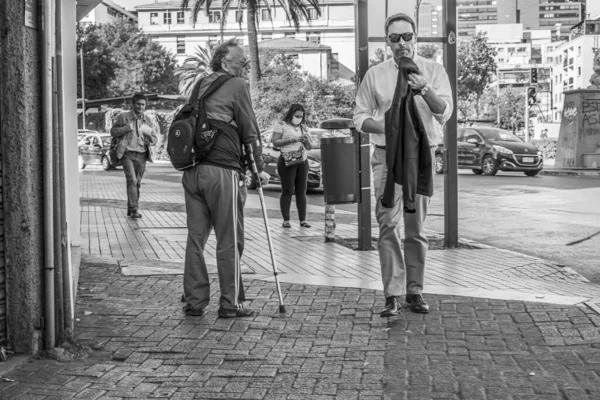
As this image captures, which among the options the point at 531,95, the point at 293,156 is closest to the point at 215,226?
the point at 293,156

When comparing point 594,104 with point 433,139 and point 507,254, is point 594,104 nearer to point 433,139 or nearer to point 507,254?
point 507,254

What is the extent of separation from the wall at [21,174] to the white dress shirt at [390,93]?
2349mm

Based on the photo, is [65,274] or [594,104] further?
[594,104]

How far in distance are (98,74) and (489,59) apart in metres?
29.7

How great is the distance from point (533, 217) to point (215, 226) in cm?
900

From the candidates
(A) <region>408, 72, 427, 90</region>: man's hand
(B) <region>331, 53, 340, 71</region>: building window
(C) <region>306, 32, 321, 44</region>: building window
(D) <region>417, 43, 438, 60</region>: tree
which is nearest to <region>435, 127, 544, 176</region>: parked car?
(D) <region>417, 43, 438, 60</region>: tree

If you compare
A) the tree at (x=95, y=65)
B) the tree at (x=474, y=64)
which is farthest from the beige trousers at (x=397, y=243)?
the tree at (x=95, y=65)

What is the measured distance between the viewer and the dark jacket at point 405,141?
20.3 feet

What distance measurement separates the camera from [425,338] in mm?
5664

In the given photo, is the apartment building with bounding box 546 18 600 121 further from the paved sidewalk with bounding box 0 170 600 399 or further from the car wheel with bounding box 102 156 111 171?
the paved sidewalk with bounding box 0 170 600 399

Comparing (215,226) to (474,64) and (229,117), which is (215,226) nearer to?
(229,117)

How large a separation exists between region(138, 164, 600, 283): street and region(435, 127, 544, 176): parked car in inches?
158

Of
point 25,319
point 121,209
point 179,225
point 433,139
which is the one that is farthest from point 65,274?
point 121,209

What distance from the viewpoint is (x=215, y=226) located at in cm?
653
